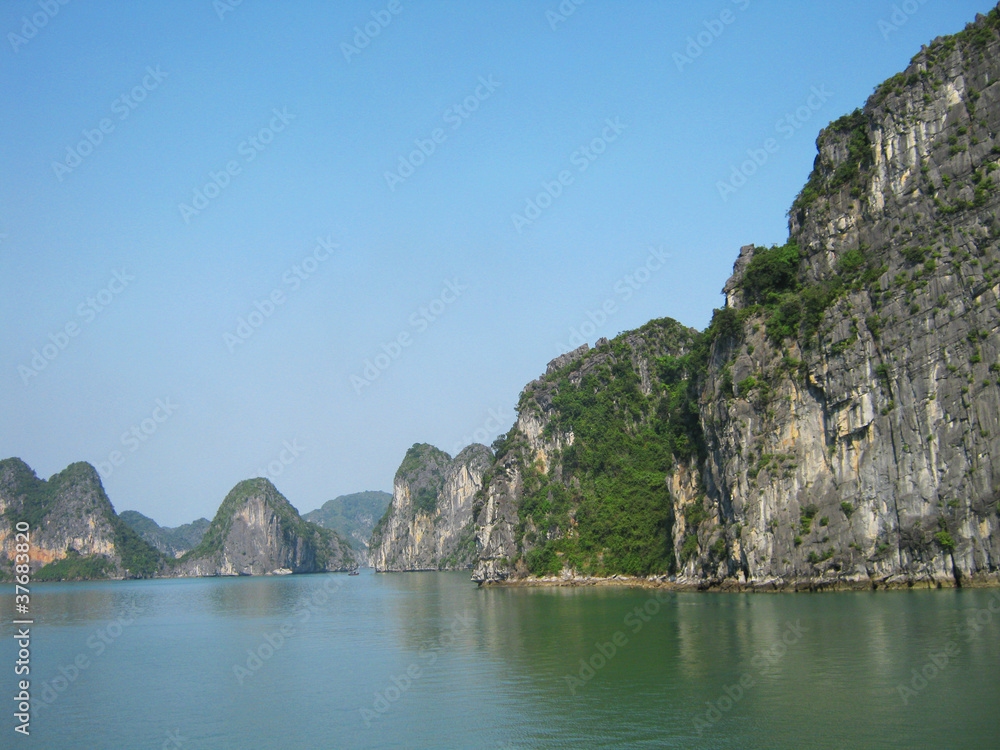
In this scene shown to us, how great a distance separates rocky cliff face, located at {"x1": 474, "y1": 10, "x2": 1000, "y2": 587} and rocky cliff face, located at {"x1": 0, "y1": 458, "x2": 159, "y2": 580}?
149666mm

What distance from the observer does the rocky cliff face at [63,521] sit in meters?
171

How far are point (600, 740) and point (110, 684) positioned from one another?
20.3 m

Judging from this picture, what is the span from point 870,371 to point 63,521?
174629 mm

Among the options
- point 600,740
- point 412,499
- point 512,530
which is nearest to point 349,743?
point 600,740

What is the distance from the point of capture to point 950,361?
1832 inches

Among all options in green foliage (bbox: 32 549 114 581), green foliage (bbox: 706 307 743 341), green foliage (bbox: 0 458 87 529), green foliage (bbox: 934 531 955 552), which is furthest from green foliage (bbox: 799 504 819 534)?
green foliage (bbox: 32 549 114 581)

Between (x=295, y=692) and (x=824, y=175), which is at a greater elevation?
(x=824, y=175)

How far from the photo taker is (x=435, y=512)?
611 ft

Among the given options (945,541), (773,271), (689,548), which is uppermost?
(773,271)

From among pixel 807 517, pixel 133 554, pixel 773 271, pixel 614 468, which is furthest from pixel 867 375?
pixel 133 554

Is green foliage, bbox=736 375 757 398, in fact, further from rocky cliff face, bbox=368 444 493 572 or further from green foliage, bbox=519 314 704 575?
rocky cliff face, bbox=368 444 493 572

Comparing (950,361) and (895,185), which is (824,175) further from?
(950,361)

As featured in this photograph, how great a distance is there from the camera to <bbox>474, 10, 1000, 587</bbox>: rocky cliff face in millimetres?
45625

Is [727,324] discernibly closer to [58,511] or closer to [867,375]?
[867,375]
